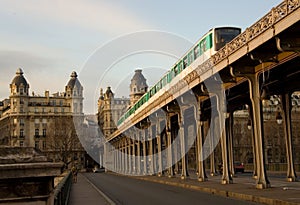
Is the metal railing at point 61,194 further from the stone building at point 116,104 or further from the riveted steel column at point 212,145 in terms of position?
the stone building at point 116,104

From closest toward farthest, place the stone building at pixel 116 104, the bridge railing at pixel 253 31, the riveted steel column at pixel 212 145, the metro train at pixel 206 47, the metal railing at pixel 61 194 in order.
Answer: the metal railing at pixel 61 194 < the bridge railing at pixel 253 31 < the metro train at pixel 206 47 < the riveted steel column at pixel 212 145 < the stone building at pixel 116 104

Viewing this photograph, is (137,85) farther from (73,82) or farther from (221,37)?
(221,37)

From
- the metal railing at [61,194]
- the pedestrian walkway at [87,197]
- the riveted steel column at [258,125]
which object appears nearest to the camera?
the metal railing at [61,194]

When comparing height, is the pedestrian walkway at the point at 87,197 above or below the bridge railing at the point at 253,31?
below

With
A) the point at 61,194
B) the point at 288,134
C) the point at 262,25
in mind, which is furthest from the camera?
the point at 288,134

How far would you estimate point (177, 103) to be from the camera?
152ft

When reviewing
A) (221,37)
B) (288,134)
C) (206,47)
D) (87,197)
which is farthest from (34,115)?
(288,134)

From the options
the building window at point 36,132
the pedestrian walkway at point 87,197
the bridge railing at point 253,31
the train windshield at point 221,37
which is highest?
the building window at point 36,132

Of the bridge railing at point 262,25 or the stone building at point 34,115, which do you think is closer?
the bridge railing at point 262,25

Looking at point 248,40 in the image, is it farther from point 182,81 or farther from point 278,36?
point 182,81

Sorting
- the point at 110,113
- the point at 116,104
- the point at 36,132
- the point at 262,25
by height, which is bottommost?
the point at 262,25

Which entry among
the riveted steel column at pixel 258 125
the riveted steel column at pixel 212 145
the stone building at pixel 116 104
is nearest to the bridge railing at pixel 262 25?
the riveted steel column at pixel 258 125

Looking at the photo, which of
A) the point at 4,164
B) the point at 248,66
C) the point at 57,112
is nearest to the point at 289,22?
the point at 248,66

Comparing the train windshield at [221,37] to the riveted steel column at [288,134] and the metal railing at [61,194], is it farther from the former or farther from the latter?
the metal railing at [61,194]
